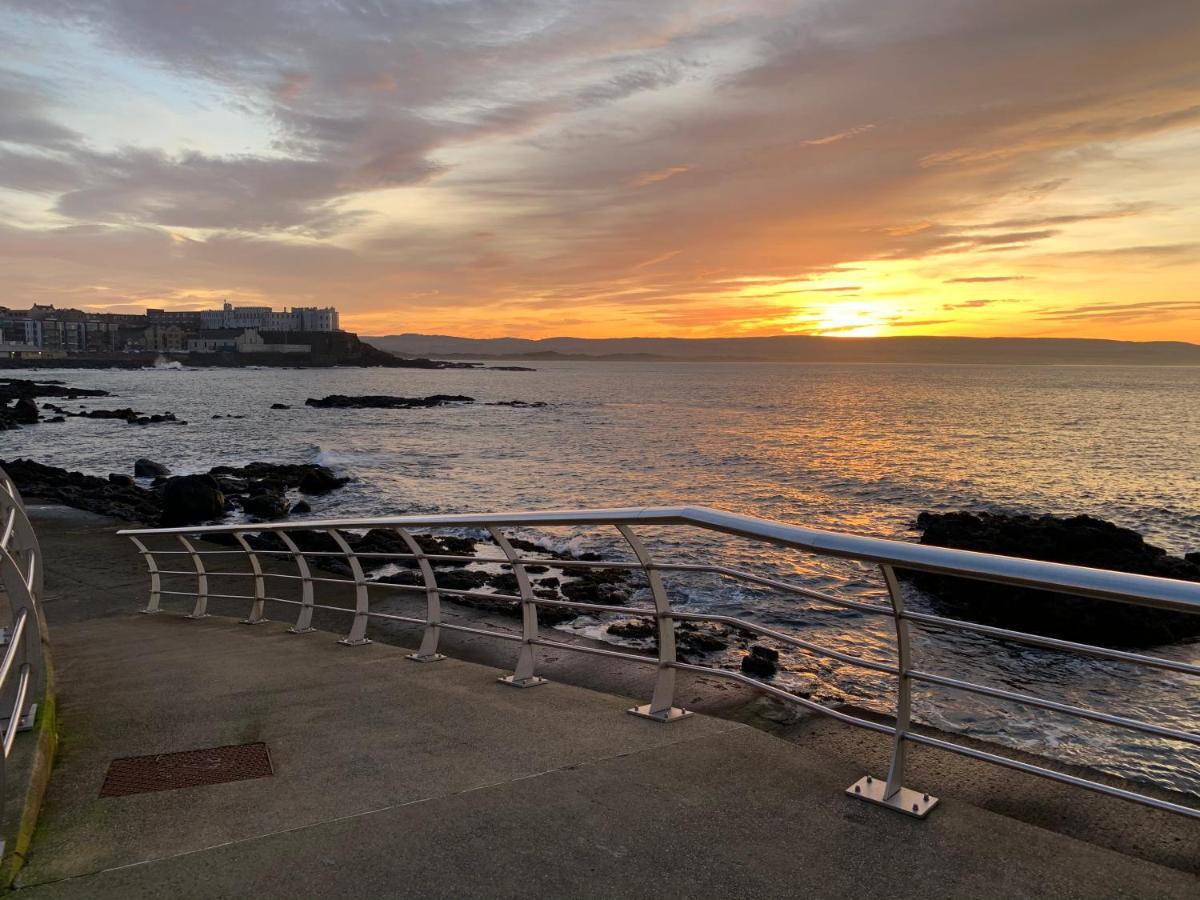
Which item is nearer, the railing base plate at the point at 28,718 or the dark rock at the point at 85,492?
the railing base plate at the point at 28,718

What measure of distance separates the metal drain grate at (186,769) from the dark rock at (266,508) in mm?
19914

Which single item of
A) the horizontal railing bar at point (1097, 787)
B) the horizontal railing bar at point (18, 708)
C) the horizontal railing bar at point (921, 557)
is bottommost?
the horizontal railing bar at point (18, 708)

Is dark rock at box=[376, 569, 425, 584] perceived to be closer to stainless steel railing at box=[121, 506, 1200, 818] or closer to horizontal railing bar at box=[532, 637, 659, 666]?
stainless steel railing at box=[121, 506, 1200, 818]

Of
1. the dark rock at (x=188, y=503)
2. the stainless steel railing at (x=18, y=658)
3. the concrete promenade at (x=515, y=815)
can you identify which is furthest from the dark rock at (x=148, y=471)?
the stainless steel railing at (x=18, y=658)

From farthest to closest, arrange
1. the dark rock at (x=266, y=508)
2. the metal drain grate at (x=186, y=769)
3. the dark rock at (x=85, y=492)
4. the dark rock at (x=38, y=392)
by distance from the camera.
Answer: the dark rock at (x=38, y=392) < the dark rock at (x=266, y=508) < the dark rock at (x=85, y=492) < the metal drain grate at (x=186, y=769)

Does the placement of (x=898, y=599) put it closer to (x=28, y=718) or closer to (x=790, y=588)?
(x=790, y=588)

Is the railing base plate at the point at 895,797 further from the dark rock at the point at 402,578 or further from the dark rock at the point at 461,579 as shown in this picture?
the dark rock at the point at 402,578

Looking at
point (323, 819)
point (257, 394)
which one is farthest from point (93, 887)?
point (257, 394)

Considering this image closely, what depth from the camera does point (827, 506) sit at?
28.2 m

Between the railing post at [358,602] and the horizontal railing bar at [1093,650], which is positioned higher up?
the horizontal railing bar at [1093,650]

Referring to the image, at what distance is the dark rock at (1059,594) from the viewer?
1362 cm

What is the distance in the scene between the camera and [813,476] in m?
36.2

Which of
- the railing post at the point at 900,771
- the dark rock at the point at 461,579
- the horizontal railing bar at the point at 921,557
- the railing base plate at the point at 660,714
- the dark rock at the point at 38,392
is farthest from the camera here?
the dark rock at the point at 38,392

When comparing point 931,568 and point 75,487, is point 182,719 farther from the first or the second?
point 75,487
